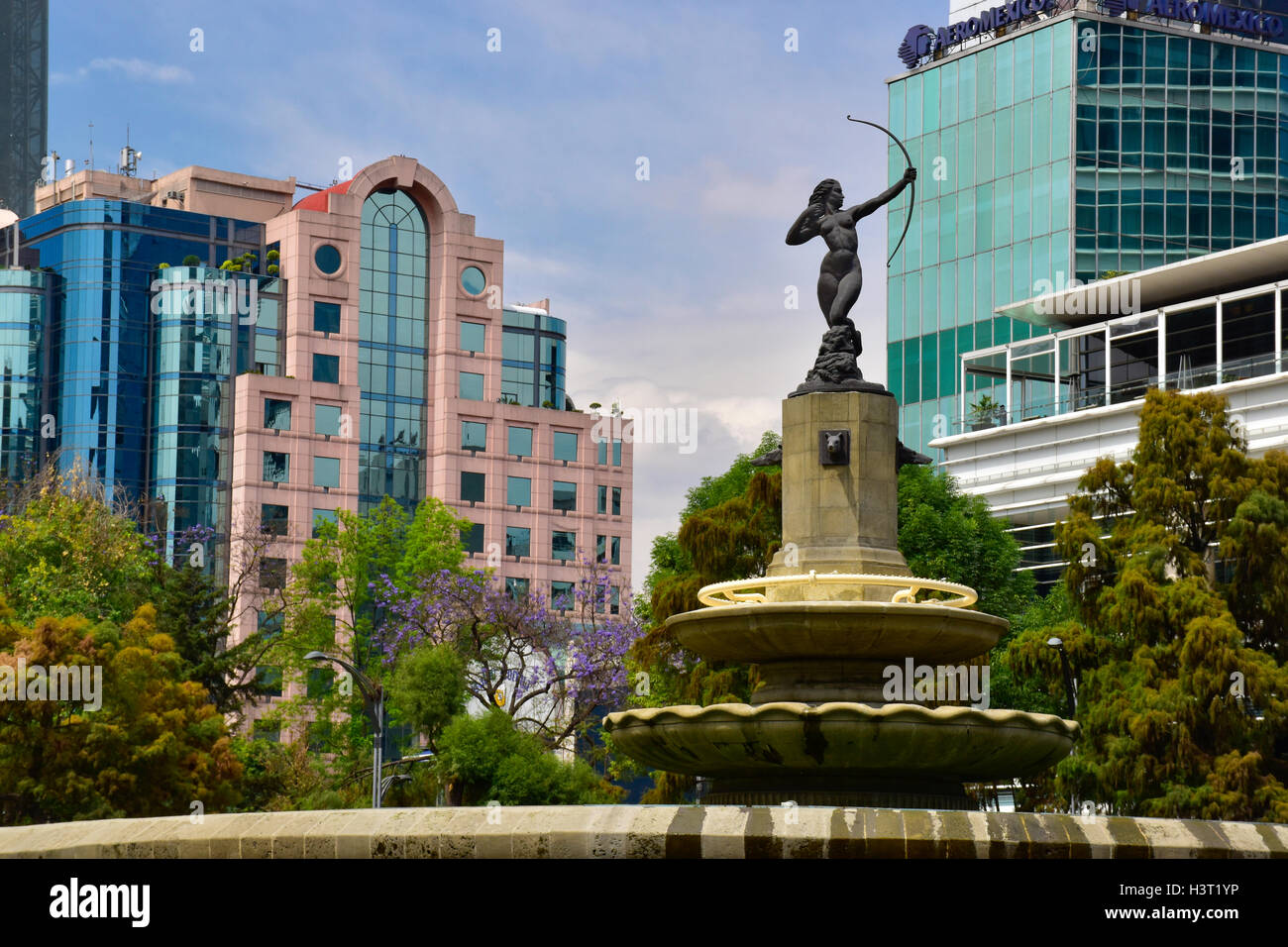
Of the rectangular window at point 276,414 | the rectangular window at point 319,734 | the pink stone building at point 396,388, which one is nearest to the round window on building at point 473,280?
the pink stone building at point 396,388

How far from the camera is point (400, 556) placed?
68000 millimetres

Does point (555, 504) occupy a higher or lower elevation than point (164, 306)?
lower

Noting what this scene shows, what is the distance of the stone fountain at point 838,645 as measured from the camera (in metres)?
16.8

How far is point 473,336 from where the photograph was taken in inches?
3681

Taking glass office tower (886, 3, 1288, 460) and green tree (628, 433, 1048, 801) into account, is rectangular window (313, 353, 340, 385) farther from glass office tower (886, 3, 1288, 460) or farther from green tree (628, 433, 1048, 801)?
green tree (628, 433, 1048, 801)

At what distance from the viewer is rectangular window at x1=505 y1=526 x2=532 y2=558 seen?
92.4 m

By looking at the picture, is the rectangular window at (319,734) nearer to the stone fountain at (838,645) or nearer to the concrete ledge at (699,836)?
the stone fountain at (838,645)

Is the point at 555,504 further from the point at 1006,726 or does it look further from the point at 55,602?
the point at 1006,726

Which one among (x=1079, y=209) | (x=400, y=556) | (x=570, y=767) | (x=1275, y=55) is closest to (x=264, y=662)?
(x=400, y=556)

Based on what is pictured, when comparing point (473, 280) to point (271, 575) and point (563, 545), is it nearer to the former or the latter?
point (563, 545)

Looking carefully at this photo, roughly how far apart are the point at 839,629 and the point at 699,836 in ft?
26.5

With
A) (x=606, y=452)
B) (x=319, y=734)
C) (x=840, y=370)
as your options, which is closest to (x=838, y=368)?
(x=840, y=370)

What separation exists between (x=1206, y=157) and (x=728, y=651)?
227 feet
